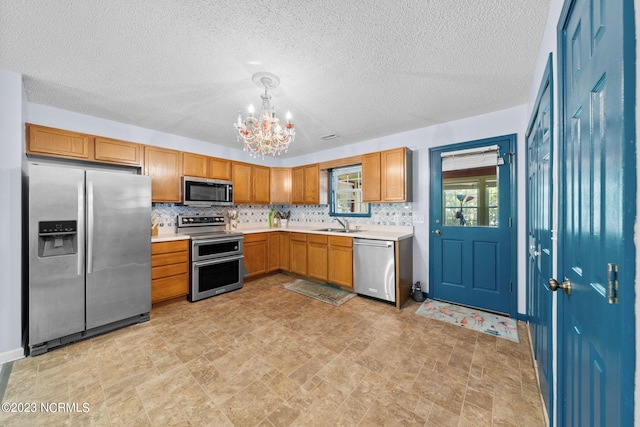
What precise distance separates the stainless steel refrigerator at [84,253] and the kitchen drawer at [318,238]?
7.39ft

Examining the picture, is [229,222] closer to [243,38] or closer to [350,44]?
[243,38]

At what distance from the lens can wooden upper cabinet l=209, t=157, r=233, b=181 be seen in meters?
3.93

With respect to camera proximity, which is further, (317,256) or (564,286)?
(317,256)

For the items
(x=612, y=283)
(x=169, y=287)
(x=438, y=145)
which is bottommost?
(x=169, y=287)

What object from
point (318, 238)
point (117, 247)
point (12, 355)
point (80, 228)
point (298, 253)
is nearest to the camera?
point (12, 355)

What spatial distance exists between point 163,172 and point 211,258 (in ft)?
4.60

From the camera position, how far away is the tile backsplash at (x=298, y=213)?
366 centimetres

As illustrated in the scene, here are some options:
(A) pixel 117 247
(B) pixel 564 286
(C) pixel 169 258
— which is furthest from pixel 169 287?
(B) pixel 564 286

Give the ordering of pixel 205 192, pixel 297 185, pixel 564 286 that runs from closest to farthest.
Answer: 1. pixel 564 286
2. pixel 205 192
3. pixel 297 185

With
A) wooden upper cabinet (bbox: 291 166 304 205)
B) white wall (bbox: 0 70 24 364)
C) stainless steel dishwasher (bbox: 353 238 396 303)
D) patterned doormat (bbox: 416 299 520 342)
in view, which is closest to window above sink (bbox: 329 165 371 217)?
wooden upper cabinet (bbox: 291 166 304 205)

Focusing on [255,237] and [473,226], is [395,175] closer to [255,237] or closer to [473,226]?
[473,226]

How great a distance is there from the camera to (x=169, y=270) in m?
3.16

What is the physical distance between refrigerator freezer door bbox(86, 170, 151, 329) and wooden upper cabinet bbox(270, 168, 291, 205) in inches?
93.2

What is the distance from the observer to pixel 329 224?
4660mm
